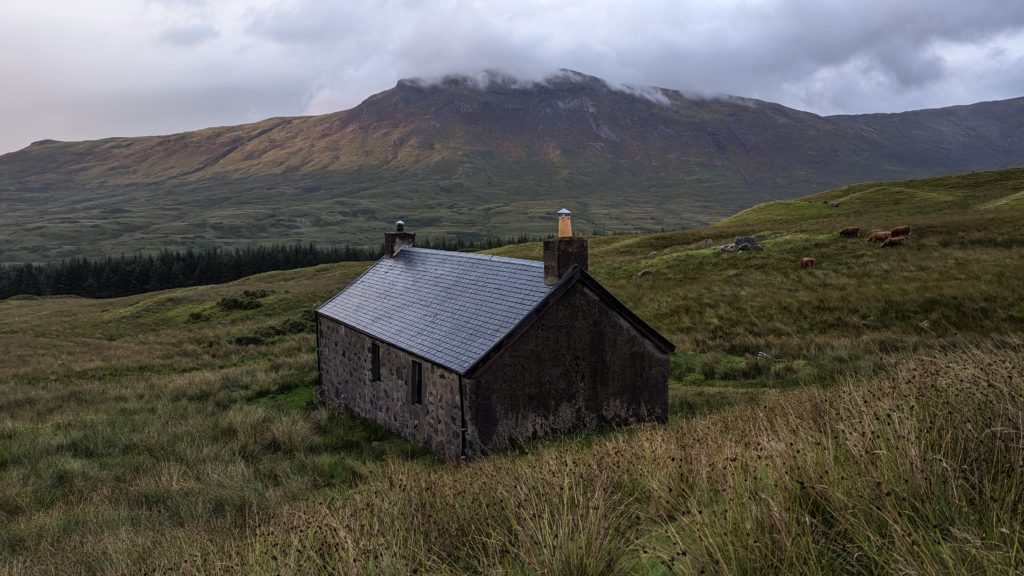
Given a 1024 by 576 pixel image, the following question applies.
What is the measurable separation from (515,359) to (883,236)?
2973cm

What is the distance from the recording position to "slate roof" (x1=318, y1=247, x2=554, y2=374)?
16109 millimetres

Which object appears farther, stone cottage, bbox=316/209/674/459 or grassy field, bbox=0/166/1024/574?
stone cottage, bbox=316/209/674/459

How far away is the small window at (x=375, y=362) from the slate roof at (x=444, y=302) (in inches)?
21.2

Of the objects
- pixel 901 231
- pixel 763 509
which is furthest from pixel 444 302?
pixel 901 231

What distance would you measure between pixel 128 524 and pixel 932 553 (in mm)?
10500

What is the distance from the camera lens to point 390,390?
1900 centimetres

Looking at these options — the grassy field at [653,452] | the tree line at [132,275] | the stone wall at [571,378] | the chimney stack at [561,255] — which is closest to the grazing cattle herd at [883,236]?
the grassy field at [653,452]

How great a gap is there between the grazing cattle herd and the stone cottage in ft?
70.2

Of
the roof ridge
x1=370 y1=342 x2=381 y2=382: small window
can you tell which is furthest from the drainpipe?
x1=370 y1=342 x2=381 y2=382: small window

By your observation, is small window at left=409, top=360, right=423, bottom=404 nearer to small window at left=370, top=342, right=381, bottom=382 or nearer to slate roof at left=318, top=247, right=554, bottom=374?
slate roof at left=318, top=247, right=554, bottom=374

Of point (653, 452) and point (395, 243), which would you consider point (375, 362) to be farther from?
point (653, 452)

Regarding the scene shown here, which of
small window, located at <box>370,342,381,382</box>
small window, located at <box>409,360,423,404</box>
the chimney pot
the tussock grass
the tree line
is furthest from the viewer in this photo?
the tree line

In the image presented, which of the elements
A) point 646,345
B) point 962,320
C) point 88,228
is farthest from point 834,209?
point 88,228

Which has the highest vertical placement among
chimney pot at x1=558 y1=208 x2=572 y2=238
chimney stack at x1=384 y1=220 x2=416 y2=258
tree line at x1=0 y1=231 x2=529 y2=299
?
chimney pot at x1=558 y1=208 x2=572 y2=238
